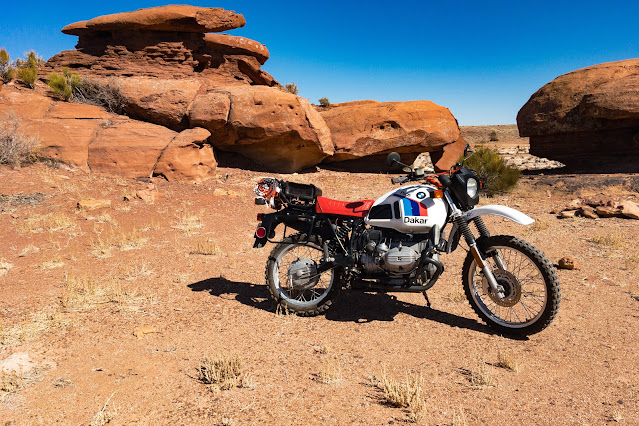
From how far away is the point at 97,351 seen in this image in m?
3.67

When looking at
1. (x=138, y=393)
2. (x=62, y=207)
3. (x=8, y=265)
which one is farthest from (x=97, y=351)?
(x=62, y=207)

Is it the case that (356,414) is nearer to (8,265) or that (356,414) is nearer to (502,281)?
(502,281)

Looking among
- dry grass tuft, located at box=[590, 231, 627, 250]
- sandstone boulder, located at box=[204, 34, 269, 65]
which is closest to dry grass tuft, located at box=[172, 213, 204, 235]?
dry grass tuft, located at box=[590, 231, 627, 250]

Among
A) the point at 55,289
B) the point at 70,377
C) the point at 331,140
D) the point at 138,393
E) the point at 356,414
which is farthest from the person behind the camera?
the point at 331,140

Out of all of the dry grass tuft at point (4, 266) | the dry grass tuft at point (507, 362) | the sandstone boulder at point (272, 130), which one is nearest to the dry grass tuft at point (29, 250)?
the dry grass tuft at point (4, 266)

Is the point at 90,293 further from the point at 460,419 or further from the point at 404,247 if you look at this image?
the point at 460,419

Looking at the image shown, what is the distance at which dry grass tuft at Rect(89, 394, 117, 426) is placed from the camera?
261 cm

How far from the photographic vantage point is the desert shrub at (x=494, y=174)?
13727 mm

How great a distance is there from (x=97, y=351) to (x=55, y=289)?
6.69ft

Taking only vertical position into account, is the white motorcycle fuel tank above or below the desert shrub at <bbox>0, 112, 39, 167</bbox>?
below

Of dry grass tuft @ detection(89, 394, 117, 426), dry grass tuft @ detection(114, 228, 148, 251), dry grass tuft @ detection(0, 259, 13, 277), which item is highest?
dry grass tuft @ detection(114, 228, 148, 251)

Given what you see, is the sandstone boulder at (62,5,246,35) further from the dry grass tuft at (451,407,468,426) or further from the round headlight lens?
the dry grass tuft at (451,407,468,426)

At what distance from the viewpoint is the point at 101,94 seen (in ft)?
49.1

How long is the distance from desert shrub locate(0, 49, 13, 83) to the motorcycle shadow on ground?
47.6ft
